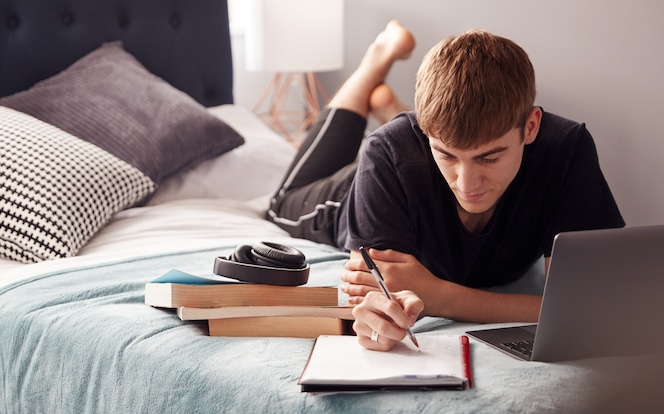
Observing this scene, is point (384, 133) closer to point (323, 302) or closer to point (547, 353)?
point (323, 302)

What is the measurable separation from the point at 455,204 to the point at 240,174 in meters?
1.12

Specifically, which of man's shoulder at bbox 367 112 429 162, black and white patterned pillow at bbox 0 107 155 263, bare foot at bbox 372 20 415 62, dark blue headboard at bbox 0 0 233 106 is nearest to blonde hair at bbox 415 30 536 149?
man's shoulder at bbox 367 112 429 162

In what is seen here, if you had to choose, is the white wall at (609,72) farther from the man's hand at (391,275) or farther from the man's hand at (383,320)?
the man's hand at (383,320)

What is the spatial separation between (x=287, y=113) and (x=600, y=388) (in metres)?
2.57

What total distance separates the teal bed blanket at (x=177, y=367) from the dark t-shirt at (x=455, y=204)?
18cm

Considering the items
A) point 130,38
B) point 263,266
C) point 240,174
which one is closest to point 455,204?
point 263,266

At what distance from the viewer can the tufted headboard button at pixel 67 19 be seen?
2.77 metres

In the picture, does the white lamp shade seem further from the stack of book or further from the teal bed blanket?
the stack of book

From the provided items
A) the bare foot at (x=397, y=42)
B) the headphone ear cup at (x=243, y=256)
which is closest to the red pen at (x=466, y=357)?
the headphone ear cup at (x=243, y=256)

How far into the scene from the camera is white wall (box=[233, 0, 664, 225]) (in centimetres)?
250

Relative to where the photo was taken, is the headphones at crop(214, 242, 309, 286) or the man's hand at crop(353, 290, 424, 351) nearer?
the man's hand at crop(353, 290, 424, 351)

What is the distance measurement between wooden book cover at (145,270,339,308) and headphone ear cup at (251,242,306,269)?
0.04m

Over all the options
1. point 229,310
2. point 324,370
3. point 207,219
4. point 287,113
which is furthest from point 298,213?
point 287,113

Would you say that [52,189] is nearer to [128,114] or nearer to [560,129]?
[128,114]
